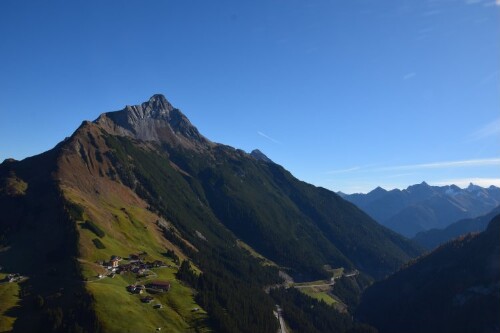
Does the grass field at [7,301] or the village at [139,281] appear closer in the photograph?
the grass field at [7,301]

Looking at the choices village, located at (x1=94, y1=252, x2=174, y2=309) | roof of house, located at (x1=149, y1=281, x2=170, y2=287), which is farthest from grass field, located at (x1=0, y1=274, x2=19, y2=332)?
roof of house, located at (x1=149, y1=281, x2=170, y2=287)

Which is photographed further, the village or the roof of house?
the roof of house

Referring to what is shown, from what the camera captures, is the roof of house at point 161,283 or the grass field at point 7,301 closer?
the grass field at point 7,301

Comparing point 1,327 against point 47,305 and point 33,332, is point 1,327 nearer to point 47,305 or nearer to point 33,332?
point 33,332

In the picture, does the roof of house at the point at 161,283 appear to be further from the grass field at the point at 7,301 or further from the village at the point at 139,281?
the grass field at the point at 7,301

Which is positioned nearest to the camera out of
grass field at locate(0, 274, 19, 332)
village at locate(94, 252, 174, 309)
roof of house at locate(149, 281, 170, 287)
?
grass field at locate(0, 274, 19, 332)

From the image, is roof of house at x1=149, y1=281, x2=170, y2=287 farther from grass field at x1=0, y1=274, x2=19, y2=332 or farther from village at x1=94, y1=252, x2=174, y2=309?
grass field at x1=0, y1=274, x2=19, y2=332

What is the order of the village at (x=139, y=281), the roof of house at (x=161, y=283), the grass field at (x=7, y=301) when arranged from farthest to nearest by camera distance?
the roof of house at (x=161, y=283) < the village at (x=139, y=281) < the grass field at (x=7, y=301)

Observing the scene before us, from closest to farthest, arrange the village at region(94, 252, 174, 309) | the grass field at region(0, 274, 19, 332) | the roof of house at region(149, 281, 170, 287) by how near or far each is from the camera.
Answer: the grass field at region(0, 274, 19, 332) → the village at region(94, 252, 174, 309) → the roof of house at region(149, 281, 170, 287)

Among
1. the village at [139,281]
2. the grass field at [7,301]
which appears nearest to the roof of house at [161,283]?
the village at [139,281]

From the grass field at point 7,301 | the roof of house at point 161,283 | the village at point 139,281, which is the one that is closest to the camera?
the grass field at point 7,301

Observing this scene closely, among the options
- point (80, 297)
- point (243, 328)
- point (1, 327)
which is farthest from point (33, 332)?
point (243, 328)
